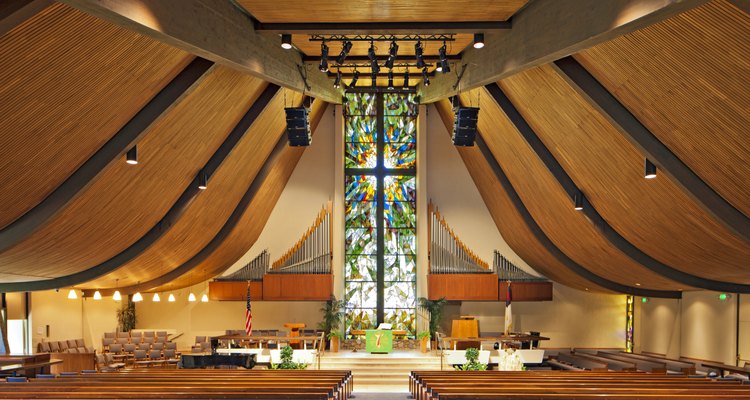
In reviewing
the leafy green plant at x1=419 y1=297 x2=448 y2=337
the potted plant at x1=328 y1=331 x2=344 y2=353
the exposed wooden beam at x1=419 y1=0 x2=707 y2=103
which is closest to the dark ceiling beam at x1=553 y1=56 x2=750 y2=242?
the exposed wooden beam at x1=419 y1=0 x2=707 y2=103

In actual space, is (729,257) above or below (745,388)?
above

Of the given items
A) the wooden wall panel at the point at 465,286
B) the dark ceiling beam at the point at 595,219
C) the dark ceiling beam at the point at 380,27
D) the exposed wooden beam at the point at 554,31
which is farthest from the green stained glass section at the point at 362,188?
the dark ceiling beam at the point at 380,27

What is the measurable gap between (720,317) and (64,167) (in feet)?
46.2

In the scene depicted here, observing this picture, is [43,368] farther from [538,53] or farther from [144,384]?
[538,53]

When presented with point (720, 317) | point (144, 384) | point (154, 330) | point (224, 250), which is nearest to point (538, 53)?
point (144, 384)

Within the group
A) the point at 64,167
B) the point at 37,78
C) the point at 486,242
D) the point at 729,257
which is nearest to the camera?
the point at 37,78

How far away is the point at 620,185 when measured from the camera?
489 inches

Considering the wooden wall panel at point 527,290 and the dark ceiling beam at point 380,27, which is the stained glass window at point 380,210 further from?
the dark ceiling beam at point 380,27

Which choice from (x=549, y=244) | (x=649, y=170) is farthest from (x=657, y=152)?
(x=549, y=244)

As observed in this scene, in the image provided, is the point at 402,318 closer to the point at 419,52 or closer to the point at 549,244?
the point at 549,244

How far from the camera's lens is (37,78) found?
800 cm

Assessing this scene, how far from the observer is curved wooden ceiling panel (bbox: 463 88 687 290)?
14453 mm

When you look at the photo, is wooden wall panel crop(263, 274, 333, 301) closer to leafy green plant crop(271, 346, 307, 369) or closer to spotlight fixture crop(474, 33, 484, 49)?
leafy green plant crop(271, 346, 307, 369)

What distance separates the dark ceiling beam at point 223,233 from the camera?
55.3ft
